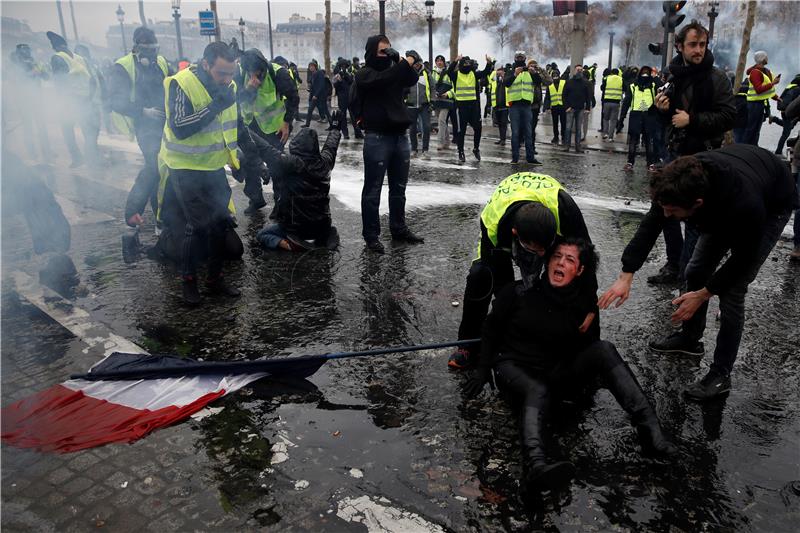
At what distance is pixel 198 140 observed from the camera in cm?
466

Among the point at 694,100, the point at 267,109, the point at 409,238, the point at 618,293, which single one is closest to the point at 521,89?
the point at 267,109

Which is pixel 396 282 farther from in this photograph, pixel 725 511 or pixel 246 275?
pixel 725 511

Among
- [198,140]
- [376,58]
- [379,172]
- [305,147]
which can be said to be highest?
[376,58]

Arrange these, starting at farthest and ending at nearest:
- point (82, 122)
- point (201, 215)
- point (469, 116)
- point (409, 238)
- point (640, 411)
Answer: point (469, 116) → point (82, 122) → point (409, 238) → point (201, 215) → point (640, 411)

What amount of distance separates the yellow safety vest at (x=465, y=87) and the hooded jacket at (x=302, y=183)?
625 cm

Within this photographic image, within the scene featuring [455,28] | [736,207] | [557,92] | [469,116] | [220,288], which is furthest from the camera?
[455,28]

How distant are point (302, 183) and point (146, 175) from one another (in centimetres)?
181

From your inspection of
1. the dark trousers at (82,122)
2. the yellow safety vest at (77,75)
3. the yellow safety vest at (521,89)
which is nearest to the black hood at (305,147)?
the yellow safety vest at (77,75)

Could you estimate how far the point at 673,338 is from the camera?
12.9ft

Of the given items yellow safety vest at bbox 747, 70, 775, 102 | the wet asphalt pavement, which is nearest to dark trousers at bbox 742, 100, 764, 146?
yellow safety vest at bbox 747, 70, 775, 102

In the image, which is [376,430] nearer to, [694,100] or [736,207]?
[736,207]

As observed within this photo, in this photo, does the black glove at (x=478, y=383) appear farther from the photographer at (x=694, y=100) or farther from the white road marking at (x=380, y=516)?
the photographer at (x=694, y=100)

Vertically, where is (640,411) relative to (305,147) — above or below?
below

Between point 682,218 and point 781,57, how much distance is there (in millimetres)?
55171
